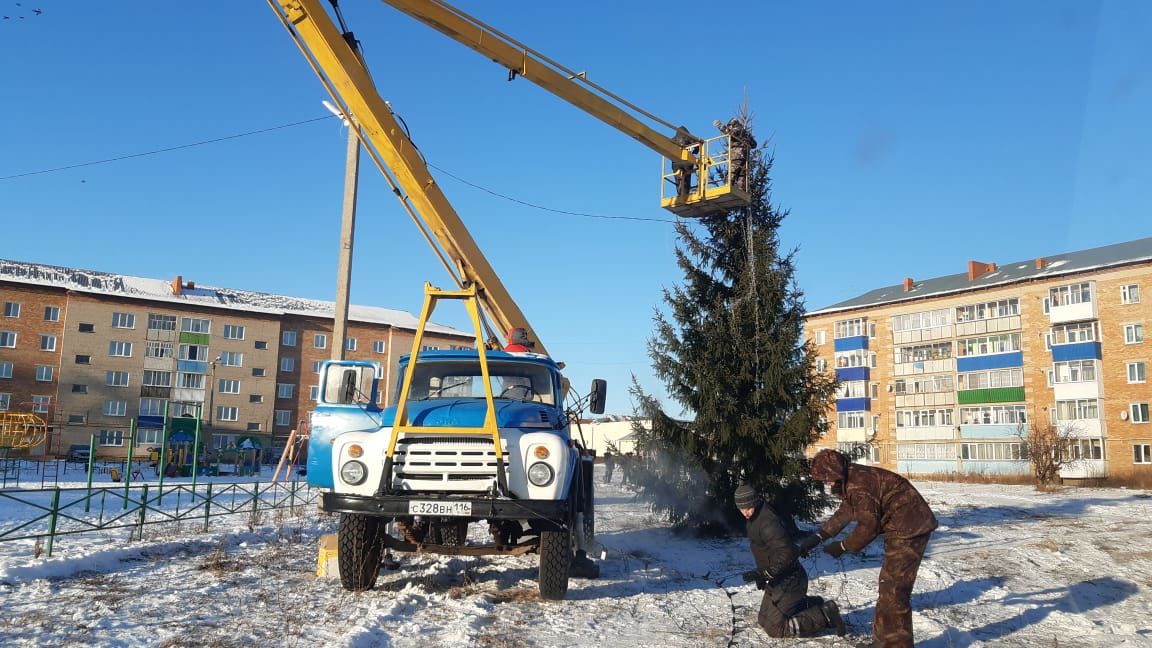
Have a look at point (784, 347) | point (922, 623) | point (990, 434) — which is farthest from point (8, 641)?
point (990, 434)

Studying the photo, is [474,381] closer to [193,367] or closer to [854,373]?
[854,373]

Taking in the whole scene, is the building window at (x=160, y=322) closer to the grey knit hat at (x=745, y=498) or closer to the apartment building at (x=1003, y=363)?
the apartment building at (x=1003, y=363)

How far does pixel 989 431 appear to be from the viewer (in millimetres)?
46969

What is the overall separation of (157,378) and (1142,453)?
212ft

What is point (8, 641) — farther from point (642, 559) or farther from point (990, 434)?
point (990, 434)

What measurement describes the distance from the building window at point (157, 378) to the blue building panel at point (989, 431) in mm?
56558

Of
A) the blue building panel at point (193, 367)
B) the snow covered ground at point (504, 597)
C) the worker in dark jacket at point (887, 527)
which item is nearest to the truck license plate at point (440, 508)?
the snow covered ground at point (504, 597)

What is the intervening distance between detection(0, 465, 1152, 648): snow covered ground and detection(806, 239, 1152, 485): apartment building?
88.5ft

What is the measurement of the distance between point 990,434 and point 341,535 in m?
47.8

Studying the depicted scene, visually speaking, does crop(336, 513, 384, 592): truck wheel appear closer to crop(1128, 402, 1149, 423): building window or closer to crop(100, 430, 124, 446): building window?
crop(1128, 402, 1149, 423): building window

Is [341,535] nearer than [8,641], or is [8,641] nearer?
[8,641]

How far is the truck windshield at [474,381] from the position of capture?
8.88 m

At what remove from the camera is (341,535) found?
24.6ft

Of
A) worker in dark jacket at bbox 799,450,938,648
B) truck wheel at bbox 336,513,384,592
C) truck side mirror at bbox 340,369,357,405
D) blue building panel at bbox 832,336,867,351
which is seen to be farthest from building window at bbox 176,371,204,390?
worker in dark jacket at bbox 799,450,938,648
